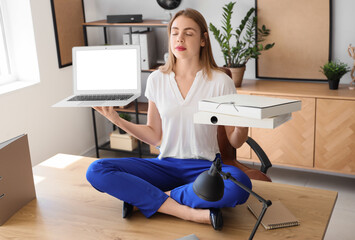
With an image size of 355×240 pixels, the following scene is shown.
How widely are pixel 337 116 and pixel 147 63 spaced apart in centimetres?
166

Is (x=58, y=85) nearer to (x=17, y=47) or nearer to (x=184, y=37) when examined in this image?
(x=17, y=47)

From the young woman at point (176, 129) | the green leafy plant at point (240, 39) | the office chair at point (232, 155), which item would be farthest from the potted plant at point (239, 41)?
the young woman at point (176, 129)

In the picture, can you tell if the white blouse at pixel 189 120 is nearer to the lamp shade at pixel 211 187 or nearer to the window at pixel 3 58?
the lamp shade at pixel 211 187

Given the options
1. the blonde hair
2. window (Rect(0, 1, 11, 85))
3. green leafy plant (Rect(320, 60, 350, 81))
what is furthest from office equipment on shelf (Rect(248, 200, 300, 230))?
window (Rect(0, 1, 11, 85))

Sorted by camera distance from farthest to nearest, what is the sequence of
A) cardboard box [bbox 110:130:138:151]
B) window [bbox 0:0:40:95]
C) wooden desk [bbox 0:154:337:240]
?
1. cardboard box [bbox 110:130:138:151]
2. window [bbox 0:0:40:95]
3. wooden desk [bbox 0:154:337:240]

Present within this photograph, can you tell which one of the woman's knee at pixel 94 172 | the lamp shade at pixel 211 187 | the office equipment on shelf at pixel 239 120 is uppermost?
the office equipment on shelf at pixel 239 120

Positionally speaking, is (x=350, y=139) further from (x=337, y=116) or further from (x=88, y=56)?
(x=88, y=56)

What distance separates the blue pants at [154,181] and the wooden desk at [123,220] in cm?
8

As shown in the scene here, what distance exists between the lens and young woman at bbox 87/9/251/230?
6.08 feet

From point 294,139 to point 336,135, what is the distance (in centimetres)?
31

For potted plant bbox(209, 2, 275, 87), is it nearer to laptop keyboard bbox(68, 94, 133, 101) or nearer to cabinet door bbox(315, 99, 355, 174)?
cabinet door bbox(315, 99, 355, 174)

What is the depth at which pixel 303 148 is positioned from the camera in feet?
10.6

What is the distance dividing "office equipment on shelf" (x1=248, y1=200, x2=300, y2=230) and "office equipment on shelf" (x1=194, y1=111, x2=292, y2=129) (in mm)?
440

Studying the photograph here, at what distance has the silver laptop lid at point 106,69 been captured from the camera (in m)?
2.54
